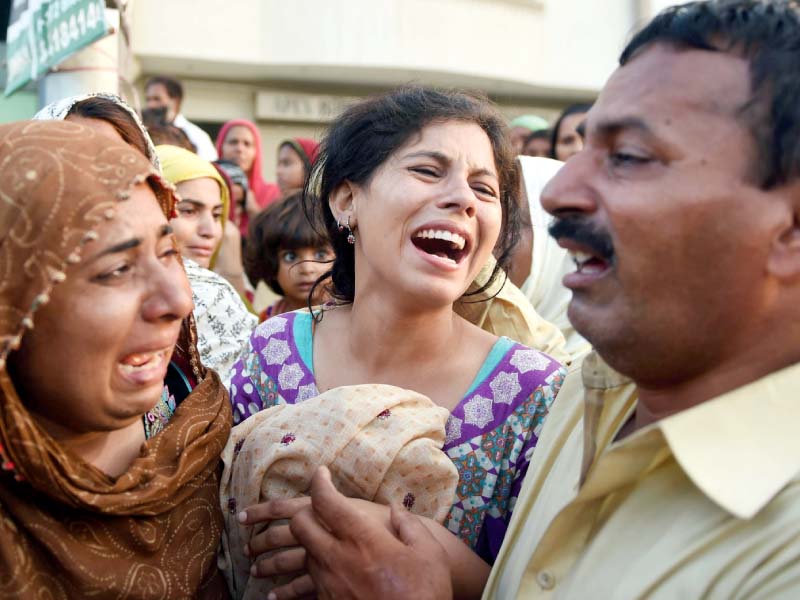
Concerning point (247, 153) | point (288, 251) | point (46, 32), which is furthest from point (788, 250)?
point (247, 153)

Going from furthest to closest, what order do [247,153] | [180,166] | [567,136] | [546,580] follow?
[247,153] → [567,136] → [180,166] → [546,580]

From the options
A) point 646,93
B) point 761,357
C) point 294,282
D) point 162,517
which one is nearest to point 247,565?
point 162,517

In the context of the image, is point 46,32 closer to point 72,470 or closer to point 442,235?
point 442,235

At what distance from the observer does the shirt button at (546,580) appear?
60.0 inches

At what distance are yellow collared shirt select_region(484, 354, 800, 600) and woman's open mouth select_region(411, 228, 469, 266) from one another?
834 mm

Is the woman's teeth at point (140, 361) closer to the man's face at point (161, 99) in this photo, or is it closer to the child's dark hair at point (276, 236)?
the child's dark hair at point (276, 236)

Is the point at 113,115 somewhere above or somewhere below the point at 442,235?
above

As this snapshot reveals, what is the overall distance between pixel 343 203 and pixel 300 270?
182 cm

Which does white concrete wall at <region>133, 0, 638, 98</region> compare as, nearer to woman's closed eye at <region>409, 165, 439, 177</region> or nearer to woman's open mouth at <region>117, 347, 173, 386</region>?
woman's closed eye at <region>409, 165, 439, 177</region>

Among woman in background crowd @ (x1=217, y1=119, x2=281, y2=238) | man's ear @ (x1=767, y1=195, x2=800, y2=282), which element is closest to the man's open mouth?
man's ear @ (x1=767, y1=195, x2=800, y2=282)

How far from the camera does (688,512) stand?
139 cm

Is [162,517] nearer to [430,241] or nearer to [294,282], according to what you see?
[430,241]

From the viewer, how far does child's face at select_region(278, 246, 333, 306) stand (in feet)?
14.5

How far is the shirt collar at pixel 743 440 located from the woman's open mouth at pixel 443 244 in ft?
3.44
